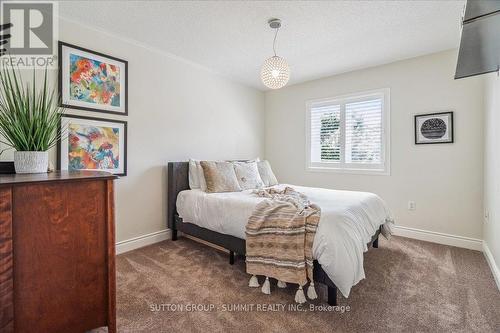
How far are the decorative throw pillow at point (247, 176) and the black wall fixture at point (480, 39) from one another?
2383 mm

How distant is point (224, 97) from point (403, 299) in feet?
11.5

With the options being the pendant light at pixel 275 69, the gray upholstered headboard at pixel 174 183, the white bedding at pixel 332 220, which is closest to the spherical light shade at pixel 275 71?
the pendant light at pixel 275 69

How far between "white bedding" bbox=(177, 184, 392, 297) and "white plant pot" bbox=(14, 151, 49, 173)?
58.5 inches

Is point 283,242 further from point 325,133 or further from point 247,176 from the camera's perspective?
point 325,133

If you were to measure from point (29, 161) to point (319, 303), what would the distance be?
212 cm

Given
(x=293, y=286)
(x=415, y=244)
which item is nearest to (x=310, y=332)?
(x=293, y=286)

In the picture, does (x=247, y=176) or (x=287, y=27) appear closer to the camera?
(x=287, y=27)

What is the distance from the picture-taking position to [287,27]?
253cm

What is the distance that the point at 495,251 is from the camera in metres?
2.26

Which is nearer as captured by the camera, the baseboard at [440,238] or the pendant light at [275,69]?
the pendant light at [275,69]

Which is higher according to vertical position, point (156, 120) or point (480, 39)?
point (480, 39)

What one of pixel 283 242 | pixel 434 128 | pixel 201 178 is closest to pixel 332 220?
pixel 283 242

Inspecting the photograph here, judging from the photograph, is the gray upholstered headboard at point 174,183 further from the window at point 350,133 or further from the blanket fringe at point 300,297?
the window at point 350,133

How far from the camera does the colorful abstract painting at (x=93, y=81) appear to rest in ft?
8.12
